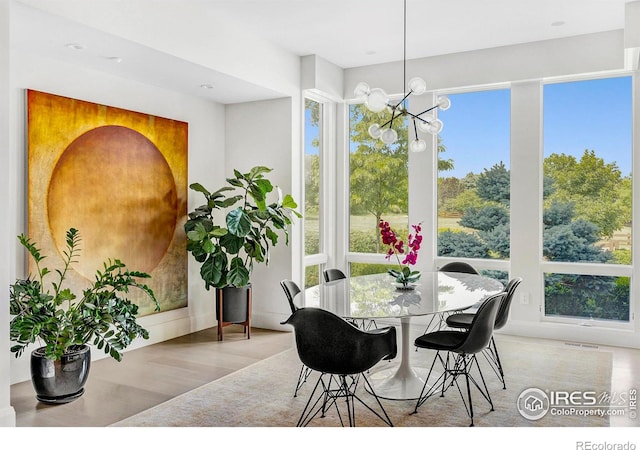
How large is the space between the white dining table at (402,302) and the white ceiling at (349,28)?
225 centimetres

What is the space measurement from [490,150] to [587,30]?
56.0 inches

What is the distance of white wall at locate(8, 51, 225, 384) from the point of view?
12.6ft

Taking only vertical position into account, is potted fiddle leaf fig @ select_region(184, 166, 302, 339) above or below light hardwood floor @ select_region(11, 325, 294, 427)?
above

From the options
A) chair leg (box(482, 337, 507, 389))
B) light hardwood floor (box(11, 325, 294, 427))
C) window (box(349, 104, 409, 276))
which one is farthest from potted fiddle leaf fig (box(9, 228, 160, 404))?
window (box(349, 104, 409, 276))

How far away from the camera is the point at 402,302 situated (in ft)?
10.4

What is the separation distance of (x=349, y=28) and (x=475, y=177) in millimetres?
2111

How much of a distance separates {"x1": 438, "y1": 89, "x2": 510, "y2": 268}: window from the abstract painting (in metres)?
2.86

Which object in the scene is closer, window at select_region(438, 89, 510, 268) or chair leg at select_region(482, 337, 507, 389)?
chair leg at select_region(482, 337, 507, 389)

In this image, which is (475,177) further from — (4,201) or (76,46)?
(4,201)

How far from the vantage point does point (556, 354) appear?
457 centimetres
